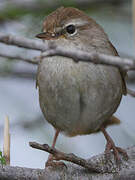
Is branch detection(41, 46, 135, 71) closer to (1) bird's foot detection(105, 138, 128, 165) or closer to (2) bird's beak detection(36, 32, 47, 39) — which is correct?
(2) bird's beak detection(36, 32, 47, 39)

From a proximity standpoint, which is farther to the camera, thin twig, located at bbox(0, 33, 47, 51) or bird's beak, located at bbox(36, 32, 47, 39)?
bird's beak, located at bbox(36, 32, 47, 39)

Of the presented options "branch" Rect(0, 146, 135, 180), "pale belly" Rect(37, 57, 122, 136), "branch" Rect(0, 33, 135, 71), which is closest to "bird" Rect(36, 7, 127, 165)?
"pale belly" Rect(37, 57, 122, 136)

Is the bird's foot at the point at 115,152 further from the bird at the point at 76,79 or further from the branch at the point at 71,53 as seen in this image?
the branch at the point at 71,53

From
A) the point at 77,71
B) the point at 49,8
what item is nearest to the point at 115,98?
the point at 77,71

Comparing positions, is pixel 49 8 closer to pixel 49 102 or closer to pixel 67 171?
pixel 49 102

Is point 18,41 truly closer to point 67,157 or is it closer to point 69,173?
point 67,157

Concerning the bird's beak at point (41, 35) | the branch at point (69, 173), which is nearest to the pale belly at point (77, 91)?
the bird's beak at point (41, 35)
